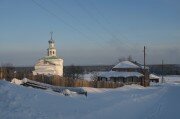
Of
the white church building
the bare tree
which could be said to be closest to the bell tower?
the white church building

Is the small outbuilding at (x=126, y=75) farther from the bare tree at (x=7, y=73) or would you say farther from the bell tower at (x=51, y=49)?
the bare tree at (x=7, y=73)

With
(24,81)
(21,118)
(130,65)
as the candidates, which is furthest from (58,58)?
(21,118)

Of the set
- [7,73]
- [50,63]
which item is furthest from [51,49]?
[7,73]

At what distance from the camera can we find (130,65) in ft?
315

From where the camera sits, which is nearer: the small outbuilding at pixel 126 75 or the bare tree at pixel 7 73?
the bare tree at pixel 7 73

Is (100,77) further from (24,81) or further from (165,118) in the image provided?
(165,118)

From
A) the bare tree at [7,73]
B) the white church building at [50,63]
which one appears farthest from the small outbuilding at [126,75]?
the bare tree at [7,73]

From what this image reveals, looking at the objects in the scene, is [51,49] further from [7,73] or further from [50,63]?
[7,73]

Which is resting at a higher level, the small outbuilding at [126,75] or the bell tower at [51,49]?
the bell tower at [51,49]

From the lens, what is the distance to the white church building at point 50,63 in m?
85.0

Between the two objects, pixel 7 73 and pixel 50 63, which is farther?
pixel 50 63

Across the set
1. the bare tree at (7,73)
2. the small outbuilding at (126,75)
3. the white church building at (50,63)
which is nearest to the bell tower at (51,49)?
the white church building at (50,63)

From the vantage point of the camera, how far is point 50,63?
85.8 metres

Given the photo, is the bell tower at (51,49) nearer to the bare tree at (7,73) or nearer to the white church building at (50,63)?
the white church building at (50,63)
